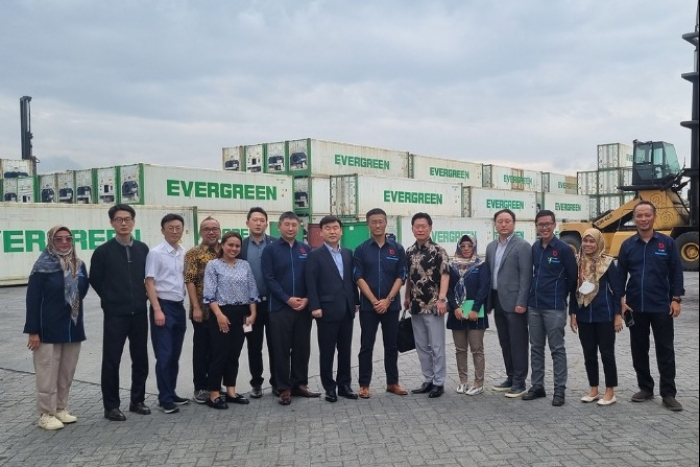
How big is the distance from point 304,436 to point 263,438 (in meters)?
0.31

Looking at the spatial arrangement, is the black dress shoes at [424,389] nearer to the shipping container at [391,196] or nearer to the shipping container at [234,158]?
the shipping container at [391,196]

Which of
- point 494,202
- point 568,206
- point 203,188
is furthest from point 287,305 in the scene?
point 568,206

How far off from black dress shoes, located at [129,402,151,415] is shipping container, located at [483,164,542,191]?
33133 mm

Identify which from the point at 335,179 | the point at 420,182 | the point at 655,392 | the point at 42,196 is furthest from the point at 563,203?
the point at 655,392

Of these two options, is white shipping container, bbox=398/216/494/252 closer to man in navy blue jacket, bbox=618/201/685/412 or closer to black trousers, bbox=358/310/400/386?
black trousers, bbox=358/310/400/386

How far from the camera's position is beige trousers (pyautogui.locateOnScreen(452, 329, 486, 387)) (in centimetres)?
568

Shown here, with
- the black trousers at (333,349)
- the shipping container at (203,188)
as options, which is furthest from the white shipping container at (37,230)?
the black trousers at (333,349)

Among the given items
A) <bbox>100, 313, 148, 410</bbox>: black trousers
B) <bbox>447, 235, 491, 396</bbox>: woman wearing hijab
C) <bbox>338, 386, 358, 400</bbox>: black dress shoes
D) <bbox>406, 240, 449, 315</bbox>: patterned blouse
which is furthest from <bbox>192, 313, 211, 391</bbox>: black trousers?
<bbox>447, 235, 491, 396</bbox>: woman wearing hijab

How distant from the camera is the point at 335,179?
1028 inches

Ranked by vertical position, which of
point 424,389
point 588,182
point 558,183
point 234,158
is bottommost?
point 424,389

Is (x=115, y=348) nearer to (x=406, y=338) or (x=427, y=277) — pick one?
(x=406, y=338)

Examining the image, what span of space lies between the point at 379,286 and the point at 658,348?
2.54 meters

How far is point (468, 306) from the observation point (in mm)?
5672

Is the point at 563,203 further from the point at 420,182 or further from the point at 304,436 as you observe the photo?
the point at 304,436
